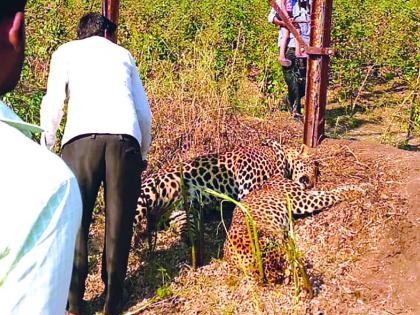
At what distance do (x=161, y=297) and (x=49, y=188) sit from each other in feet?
13.2

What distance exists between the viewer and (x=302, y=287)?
16.2ft

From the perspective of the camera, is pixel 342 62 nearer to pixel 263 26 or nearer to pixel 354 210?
pixel 263 26

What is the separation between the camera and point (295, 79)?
858cm

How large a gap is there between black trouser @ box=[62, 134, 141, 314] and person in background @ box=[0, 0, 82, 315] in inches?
136

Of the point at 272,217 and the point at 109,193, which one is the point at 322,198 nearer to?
the point at 272,217

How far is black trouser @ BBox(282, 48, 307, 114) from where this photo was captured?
8578 mm

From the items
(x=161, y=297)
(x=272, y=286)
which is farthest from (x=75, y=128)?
(x=272, y=286)

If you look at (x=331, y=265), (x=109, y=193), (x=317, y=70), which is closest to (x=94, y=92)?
(x=109, y=193)

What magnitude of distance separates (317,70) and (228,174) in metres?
1.27

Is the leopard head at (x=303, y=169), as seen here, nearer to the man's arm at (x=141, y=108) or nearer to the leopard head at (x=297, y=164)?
the leopard head at (x=297, y=164)

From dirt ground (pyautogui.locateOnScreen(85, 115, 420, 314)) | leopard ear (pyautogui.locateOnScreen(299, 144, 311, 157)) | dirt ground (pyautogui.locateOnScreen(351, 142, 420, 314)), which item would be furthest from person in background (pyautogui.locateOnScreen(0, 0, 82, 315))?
leopard ear (pyautogui.locateOnScreen(299, 144, 311, 157))

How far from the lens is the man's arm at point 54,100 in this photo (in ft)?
15.5

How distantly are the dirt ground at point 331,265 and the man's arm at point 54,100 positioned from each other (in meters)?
1.24

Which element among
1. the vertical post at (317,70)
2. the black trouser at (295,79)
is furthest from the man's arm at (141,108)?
the black trouser at (295,79)
